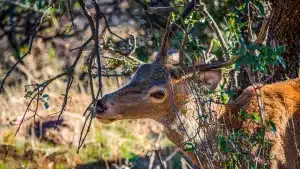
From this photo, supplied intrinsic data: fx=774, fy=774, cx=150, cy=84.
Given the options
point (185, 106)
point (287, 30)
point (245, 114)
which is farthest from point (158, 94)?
point (287, 30)

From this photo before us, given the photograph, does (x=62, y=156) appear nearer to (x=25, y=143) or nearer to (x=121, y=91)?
(x=25, y=143)

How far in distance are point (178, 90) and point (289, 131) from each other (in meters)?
1.13

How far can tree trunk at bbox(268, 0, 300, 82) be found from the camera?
8102 millimetres

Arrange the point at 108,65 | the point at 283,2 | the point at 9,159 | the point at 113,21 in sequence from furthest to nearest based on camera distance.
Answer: the point at 113,21, the point at 9,159, the point at 108,65, the point at 283,2

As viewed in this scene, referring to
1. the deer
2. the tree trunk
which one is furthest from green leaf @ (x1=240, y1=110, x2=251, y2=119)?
the tree trunk

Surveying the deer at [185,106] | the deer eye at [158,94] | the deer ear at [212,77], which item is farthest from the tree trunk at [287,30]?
the deer eye at [158,94]

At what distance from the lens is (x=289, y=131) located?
24.2 feet

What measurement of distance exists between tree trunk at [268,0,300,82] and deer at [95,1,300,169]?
65 cm

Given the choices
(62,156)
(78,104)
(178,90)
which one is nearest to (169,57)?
(178,90)

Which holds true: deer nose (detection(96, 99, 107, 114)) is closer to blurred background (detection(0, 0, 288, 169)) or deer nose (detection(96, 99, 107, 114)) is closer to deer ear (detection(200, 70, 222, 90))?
blurred background (detection(0, 0, 288, 169))

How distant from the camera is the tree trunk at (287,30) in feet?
26.6

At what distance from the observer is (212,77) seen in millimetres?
7344

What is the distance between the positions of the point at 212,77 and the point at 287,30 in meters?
1.30

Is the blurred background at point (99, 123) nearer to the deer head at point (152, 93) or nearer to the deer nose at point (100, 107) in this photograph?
the deer head at point (152, 93)
